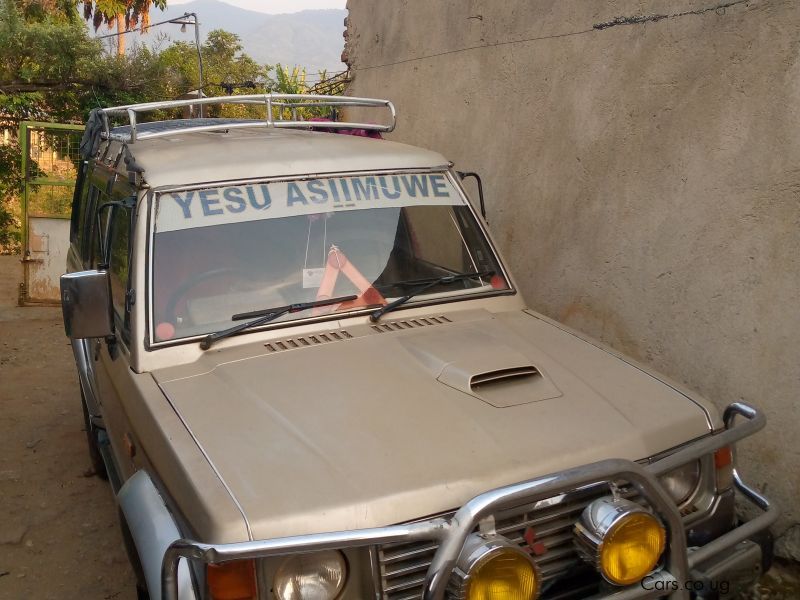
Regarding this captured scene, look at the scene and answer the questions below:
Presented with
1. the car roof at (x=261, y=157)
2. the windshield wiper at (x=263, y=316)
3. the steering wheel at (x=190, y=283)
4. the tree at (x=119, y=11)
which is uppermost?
the tree at (x=119, y=11)

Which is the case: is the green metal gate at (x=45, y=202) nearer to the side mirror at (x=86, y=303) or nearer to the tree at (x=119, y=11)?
the side mirror at (x=86, y=303)

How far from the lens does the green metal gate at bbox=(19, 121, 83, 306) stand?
320 inches

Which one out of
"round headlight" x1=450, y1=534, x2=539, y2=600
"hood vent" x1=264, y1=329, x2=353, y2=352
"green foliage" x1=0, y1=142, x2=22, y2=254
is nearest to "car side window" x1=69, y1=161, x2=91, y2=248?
"hood vent" x1=264, y1=329, x2=353, y2=352

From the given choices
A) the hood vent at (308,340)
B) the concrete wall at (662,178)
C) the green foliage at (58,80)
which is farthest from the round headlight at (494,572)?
the green foliage at (58,80)

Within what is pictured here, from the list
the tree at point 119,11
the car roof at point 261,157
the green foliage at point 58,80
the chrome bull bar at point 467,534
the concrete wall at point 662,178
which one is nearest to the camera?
the chrome bull bar at point 467,534

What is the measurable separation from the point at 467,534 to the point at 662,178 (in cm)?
270

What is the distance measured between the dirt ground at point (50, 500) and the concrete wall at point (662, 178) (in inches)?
110

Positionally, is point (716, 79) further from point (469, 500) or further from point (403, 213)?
point (469, 500)

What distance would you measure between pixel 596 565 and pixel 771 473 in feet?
6.04

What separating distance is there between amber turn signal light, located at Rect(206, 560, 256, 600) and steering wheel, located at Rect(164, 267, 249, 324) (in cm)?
111

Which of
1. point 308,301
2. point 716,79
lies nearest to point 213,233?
point 308,301

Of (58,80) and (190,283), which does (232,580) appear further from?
(58,80)

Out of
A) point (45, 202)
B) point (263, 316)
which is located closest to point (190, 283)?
point (263, 316)

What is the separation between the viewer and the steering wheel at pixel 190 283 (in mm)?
2805
